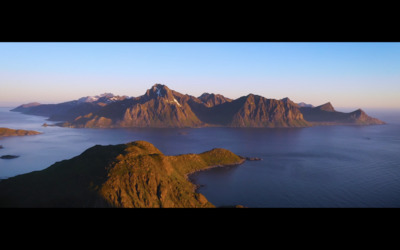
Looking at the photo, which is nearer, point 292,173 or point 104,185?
point 104,185

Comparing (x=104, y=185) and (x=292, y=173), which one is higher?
(x=104, y=185)

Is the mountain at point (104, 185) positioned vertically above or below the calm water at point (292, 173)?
above

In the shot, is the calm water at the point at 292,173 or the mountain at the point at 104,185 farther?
the calm water at the point at 292,173

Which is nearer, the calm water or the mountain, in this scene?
the mountain

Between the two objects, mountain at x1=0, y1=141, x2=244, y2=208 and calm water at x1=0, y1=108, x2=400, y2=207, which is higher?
mountain at x1=0, y1=141, x2=244, y2=208
